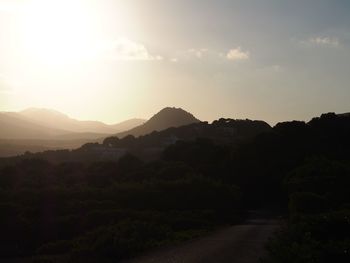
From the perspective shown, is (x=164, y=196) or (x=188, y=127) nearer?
(x=164, y=196)

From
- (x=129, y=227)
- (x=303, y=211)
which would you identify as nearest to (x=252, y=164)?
(x=303, y=211)

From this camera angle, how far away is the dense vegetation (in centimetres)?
2525

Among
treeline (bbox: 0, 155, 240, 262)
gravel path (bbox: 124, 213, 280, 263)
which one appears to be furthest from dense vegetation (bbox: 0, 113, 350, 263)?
gravel path (bbox: 124, 213, 280, 263)

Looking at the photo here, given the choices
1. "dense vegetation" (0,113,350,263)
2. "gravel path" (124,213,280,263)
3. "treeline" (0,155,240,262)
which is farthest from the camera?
"treeline" (0,155,240,262)

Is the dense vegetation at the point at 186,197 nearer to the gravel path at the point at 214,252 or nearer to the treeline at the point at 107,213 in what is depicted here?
the treeline at the point at 107,213

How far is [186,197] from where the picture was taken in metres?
53.5

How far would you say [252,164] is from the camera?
71.7 metres

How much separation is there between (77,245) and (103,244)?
4.38 m

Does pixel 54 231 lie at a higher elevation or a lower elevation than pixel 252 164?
lower

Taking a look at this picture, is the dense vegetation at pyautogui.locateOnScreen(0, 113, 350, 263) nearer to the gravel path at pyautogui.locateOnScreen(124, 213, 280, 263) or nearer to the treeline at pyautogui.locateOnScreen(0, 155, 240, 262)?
the treeline at pyautogui.locateOnScreen(0, 155, 240, 262)

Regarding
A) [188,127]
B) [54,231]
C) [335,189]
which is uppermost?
[188,127]

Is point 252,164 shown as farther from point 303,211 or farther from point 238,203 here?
point 303,211

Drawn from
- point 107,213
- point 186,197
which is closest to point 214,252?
point 107,213

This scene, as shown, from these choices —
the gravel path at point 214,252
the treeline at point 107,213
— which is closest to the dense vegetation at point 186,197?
the treeline at point 107,213
